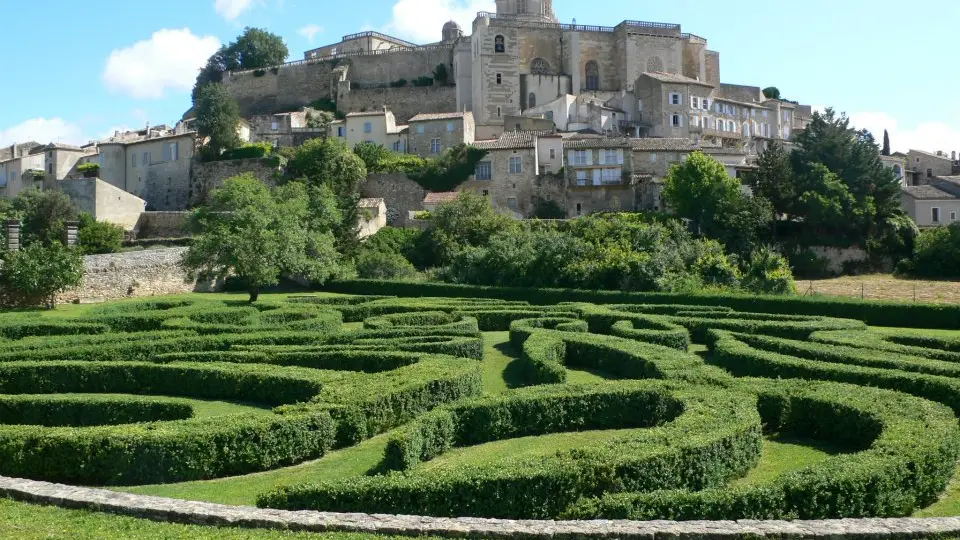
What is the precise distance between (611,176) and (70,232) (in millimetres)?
34377

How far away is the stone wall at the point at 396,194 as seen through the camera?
65750 millimetres

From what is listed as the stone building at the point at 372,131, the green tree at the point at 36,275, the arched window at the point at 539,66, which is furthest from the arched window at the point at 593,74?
the green tree at the point at 36,275

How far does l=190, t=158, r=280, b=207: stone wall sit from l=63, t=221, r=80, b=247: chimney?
1358 centimetres

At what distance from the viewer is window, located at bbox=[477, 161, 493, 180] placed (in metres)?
65.4

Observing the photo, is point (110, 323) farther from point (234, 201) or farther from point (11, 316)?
point (234, 201)

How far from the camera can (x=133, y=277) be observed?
147 ft

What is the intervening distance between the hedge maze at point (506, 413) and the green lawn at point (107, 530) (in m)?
1.44

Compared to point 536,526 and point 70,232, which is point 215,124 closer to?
point 70,232

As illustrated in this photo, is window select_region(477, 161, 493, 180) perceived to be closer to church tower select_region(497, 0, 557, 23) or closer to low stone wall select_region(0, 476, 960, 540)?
church tower select_region(497, 0, 557, 23)

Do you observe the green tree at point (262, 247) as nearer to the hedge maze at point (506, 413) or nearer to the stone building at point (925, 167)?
the hedge maze at point (506, 413)

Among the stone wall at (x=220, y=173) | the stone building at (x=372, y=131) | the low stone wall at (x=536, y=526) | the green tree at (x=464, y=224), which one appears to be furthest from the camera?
the stone building at (x=372, y=131)

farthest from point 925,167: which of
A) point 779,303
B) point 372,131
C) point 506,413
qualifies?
point 506,413

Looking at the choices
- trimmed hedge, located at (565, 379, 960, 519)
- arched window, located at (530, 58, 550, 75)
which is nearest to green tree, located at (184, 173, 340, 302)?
trimmed hedge, located at (565, 379, 960, 519)

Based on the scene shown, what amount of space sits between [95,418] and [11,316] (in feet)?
52.7
